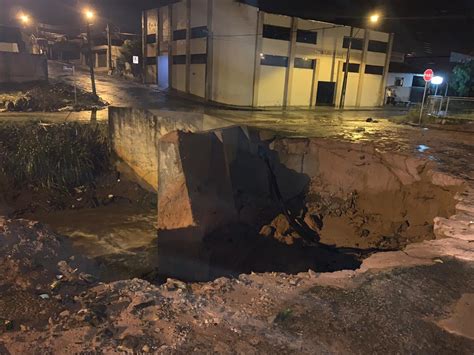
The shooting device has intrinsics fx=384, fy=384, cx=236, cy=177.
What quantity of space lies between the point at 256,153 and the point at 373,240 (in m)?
4.26

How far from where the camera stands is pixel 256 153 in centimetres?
1094

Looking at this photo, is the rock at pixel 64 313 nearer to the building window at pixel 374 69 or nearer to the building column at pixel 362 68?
the building column at pixel 362 68

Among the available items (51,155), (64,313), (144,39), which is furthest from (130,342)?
(144,39)

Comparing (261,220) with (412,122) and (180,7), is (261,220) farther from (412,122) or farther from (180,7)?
(180,7)

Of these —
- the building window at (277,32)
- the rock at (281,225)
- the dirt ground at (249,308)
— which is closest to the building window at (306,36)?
the building window at (277,32)

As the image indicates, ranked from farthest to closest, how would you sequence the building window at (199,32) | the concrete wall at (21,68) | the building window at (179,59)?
the building window at (179,59) < the building window at (199,32) < the concrete wall at (21,68)

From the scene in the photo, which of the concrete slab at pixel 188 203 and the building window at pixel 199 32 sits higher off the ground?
the building window at pixel 199 32

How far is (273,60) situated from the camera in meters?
24.4

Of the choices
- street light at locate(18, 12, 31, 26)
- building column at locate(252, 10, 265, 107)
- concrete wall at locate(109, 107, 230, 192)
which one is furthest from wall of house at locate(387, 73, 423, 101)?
street light at locate(18, 12, 31, 26)

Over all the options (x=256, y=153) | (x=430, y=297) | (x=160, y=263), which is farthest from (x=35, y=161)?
(x=430, y=297)

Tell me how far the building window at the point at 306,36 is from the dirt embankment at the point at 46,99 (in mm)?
13046

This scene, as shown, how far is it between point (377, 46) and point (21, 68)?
2465 cm

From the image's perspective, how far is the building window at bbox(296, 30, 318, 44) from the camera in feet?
82.3

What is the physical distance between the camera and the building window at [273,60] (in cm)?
2386
